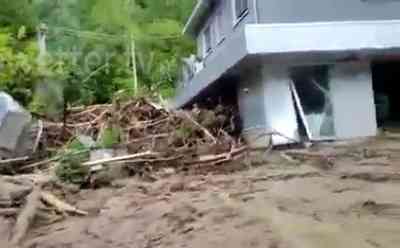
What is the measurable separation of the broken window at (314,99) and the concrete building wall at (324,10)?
130 cm

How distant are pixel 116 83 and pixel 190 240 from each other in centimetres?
1787

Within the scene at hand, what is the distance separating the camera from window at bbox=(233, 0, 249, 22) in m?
13.6

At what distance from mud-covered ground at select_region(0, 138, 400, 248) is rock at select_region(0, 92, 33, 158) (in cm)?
210

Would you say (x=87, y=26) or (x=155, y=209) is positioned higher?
(x=87, y=26)

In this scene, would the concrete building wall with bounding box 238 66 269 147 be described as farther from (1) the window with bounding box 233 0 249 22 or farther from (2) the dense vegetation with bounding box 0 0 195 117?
(2) the dense vegetation with bounding box 0 0 195 117

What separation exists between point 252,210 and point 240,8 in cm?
818

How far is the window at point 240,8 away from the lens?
1356cm

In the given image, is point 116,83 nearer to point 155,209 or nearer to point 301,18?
point 301,18

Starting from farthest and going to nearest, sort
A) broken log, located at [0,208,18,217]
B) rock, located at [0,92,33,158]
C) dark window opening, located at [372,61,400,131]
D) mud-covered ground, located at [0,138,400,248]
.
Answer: dark window opening, located at [372,61,400,131], rock, located at [0,92,33,158], broken log, located at [0,208,18,217], mud-covered ground, located at [0,138,400,248]

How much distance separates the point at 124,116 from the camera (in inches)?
472

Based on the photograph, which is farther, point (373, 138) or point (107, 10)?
point (107, 10)

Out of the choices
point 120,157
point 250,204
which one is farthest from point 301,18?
point 250,204

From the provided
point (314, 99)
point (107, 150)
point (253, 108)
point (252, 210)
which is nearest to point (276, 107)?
point (314, 99)

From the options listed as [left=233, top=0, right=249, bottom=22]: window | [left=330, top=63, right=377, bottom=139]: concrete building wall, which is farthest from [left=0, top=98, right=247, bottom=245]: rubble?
[left=233, top=0, right=249, bottom=22]: window
